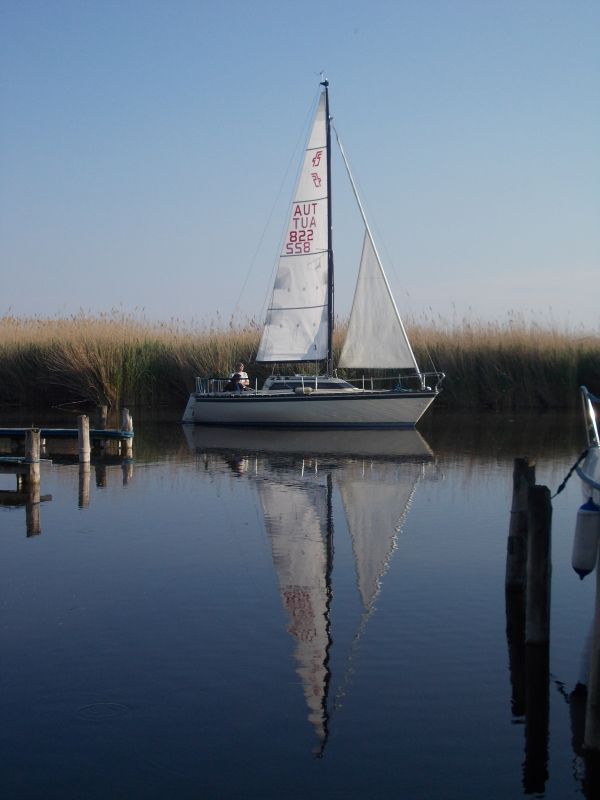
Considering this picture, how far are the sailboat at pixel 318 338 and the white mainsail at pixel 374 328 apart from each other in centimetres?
2

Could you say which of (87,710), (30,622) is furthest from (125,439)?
(87,710)

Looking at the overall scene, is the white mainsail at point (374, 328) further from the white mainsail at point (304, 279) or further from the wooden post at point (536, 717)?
the wooden post at point (536, 717)

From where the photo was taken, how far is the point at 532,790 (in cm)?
555

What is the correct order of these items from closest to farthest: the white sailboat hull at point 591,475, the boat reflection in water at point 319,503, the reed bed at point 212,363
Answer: the white sailboat hull at point 591,475, the boat reflection in water at point 319,503, the reed bed at point 212,363

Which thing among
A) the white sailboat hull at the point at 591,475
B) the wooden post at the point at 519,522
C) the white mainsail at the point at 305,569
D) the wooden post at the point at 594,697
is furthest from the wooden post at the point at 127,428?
the wooden post at the point at 594,697

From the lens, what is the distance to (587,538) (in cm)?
661

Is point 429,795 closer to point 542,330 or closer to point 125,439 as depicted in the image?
point 125,439

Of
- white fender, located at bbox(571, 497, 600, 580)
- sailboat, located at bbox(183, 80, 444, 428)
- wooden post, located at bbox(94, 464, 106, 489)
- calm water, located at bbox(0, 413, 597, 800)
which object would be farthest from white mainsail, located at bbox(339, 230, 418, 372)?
white fender, located at bbox(571, 497, 600, 580)

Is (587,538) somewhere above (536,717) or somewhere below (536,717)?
above

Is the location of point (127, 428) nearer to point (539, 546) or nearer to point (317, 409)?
point (317, 409)

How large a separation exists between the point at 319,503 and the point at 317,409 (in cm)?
1143

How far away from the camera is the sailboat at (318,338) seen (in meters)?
24.9

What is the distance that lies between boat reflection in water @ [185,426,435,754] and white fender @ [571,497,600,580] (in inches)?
73.1

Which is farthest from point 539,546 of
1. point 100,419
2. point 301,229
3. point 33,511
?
point 301,229
